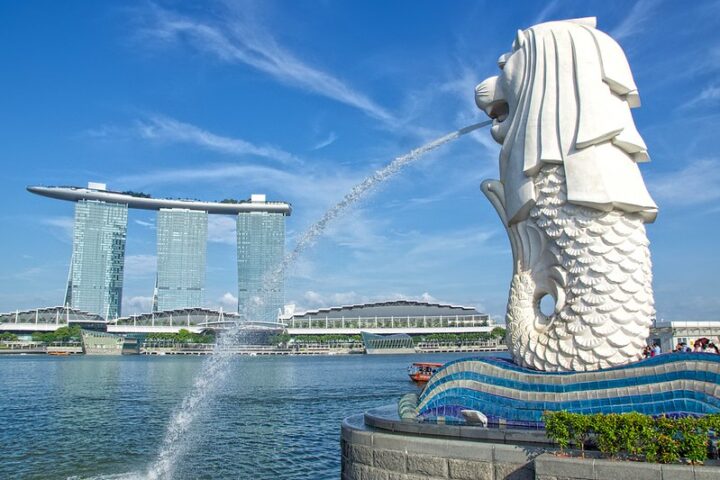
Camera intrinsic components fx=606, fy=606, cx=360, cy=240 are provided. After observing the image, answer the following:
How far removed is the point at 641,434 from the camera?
242 inches

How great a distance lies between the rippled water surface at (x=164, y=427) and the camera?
13.7 meters

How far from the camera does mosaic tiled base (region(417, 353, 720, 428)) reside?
809 centimetres

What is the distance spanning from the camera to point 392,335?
101 m

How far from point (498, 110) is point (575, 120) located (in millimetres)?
2106

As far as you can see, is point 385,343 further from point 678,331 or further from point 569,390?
point 569,390

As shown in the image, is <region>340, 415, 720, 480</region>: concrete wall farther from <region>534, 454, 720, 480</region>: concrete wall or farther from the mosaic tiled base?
the mosaic tiled base

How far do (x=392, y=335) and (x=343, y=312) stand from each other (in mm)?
18318

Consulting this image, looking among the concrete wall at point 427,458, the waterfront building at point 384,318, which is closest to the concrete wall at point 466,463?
the concrete wall at point 427,458

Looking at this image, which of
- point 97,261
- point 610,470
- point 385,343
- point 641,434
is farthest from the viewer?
point 97,261

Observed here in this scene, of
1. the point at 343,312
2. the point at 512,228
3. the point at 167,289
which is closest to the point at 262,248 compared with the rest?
the point at 167,289

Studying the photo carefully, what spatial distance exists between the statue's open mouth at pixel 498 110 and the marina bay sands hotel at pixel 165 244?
371ft

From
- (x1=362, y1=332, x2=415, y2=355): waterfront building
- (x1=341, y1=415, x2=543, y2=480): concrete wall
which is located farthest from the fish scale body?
(x1=362, y1=332, x2=415, y2=355): waterfront building

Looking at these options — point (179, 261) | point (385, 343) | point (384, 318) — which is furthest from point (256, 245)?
point (385, 343)

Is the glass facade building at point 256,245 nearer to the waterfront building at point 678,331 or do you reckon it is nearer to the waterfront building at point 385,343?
the waterfront building at point 385,343
